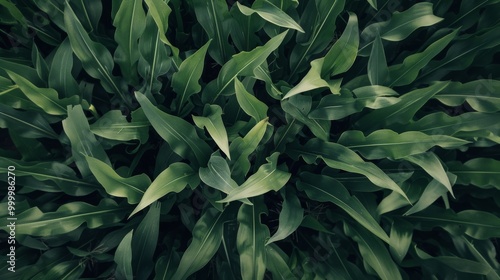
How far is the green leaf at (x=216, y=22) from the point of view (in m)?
0.77

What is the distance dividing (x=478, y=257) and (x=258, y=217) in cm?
42

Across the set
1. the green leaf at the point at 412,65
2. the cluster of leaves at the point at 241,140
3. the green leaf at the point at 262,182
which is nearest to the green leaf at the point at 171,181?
the cluster of leaves at the point at 241,140

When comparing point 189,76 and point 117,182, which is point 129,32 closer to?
point 189,76

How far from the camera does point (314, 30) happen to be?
32.2 inches

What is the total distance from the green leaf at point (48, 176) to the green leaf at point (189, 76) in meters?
0.23

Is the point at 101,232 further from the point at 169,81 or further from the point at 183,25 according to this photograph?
the point at 183,25

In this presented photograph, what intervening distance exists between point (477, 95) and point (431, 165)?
198mm

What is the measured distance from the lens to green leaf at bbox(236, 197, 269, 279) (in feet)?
2.39

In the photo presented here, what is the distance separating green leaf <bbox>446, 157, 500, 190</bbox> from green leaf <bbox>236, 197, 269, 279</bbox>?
1.23ft

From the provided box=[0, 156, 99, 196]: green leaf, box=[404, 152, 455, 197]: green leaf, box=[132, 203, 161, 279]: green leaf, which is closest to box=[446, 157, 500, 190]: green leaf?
box=[404, 152, 455, 197]: green leaf

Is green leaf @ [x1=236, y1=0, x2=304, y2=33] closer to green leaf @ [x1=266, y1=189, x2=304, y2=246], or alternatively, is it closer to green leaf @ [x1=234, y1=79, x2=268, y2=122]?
green leaf @ [x1=234, y1=79, x2=268, y2=122]

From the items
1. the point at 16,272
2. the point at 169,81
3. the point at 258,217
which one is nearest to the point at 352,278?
the point at 258,217

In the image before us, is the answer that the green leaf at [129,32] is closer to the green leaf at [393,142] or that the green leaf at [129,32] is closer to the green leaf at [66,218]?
the green leaf at [66,218]

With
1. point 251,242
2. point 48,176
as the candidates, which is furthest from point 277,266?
point 48,176
